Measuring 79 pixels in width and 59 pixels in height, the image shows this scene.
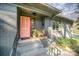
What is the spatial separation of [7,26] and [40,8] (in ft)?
2.24

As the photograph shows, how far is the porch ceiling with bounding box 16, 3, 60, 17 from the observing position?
2648mm

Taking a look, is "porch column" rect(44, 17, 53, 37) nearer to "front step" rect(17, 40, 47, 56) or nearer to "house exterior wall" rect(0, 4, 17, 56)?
"front step" rect(17, 40, 47, 56)

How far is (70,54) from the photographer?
2.67 m

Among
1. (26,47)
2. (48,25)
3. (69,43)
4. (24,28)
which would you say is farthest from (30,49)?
(69,43)

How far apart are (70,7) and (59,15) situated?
24 centimetres

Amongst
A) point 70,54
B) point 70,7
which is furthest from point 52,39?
point 70,7

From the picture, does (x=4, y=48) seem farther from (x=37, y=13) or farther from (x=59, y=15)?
(x=59, y=15)

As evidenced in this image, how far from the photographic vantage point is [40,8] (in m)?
2.68

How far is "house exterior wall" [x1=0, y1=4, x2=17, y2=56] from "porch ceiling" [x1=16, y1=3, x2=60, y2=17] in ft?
0.63

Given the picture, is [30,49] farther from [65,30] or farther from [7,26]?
[65,30]

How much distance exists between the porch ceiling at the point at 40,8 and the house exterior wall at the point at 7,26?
19 centimetres

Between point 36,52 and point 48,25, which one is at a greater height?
point 48,25

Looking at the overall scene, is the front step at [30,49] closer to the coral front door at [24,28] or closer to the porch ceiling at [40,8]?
the coral front door at [24,28]

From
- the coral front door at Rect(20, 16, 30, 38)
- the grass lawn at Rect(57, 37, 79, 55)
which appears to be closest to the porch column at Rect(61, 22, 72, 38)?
Answer: the grass lawn at Rect(57, 37, 79, 55)
